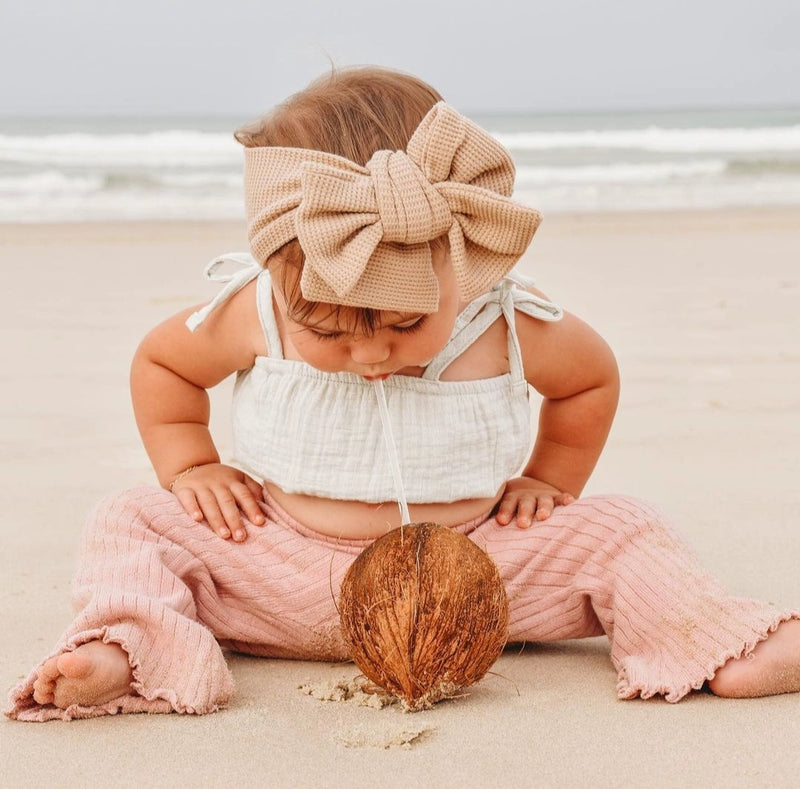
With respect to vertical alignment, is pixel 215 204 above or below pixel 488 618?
below

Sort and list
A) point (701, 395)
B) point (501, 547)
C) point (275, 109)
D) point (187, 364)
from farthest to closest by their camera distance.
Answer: point (701, 395), point (187, 364), point (501, 547), point (275, 109)

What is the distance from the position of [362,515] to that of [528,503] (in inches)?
12.8

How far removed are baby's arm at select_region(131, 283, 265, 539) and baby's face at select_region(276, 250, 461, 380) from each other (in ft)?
1.16

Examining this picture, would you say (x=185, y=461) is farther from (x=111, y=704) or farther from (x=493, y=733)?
(x=493, y=733)

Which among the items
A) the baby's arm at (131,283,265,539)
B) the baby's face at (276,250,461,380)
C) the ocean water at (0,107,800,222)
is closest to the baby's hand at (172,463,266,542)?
the baby's arm at (131,283,265,539)

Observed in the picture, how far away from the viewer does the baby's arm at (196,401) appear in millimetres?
2410

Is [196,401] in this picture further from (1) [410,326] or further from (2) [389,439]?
(1) [410,326]

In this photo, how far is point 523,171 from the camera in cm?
1642

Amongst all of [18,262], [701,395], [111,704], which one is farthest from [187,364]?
[18,262]

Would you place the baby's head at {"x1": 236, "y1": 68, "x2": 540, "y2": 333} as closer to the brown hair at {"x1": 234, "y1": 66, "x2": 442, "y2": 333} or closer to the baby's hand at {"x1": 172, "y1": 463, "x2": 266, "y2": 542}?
the brown hair at {"x1": 234, "y1": 66, "x2": 442, "y2": 333}

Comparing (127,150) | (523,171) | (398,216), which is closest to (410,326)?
(398,216)

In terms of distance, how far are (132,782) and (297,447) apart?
2.63ft

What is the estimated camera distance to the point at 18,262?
7.82 metres

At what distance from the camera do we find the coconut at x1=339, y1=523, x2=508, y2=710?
5.99 ft
